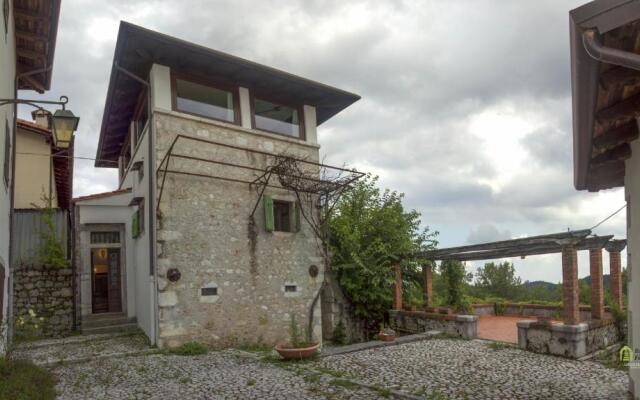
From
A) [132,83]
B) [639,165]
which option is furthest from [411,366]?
[132,83]

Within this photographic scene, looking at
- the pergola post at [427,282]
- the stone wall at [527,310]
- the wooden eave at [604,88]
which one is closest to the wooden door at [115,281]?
the pergola post at [427,282]

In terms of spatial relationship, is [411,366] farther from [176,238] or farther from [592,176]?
[176,238]

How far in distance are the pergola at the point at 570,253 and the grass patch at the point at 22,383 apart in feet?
29.3

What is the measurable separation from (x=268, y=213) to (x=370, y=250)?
145 inches

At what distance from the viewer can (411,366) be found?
8.02 m

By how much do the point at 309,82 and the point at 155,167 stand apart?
440cm

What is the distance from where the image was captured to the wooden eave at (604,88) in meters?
2.96

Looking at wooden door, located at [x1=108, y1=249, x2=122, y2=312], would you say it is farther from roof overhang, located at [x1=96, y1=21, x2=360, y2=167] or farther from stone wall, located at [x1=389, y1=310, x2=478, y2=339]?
stone wall, located at [x1=389, y1=310, x2=478, y2=339]

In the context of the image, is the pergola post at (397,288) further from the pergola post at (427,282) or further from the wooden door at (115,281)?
the wooden door at (115,281)

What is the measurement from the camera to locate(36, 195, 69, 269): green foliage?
11.9m

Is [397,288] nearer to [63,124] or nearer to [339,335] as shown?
[339,335]

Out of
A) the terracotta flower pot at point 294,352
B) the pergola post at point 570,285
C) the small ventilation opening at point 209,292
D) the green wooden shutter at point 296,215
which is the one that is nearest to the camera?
the terracotta flower pot at point 294,352

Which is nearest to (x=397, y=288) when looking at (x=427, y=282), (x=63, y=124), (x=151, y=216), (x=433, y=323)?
(x=427, y=282)

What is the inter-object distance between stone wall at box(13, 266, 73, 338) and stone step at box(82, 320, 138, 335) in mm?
588
